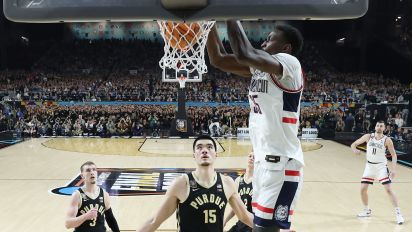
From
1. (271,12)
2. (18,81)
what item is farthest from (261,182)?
(18,81)

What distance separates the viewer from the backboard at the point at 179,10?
2018 mm

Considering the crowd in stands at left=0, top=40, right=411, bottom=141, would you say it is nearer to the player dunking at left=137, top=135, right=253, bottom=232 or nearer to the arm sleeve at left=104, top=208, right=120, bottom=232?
the arm sleeve at left=104, top=208, right=120, bottom=232

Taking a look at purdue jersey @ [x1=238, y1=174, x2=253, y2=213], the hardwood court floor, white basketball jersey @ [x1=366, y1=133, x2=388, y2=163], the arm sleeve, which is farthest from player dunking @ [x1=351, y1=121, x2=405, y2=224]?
the arm sleeve

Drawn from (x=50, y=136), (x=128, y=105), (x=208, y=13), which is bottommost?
(x=50, y=136)

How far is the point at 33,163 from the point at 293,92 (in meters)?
11.4

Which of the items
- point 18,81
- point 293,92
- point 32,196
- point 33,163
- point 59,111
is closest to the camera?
point 293,92

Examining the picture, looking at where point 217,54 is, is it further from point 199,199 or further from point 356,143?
point 356,143

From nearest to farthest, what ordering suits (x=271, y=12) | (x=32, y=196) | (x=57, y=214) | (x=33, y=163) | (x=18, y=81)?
(x=271, y=12) → (x=57, y=214) → (x=32, y=196) → (x=33, y=163) → (x=18, y=81)

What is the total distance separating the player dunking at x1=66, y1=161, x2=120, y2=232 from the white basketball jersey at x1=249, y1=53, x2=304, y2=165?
7.69 feet

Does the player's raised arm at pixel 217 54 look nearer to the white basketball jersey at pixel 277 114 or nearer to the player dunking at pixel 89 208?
the white basketball jersey at pixel 277 114

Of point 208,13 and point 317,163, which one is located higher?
point 208,13

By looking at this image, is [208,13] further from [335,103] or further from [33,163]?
[335,103]

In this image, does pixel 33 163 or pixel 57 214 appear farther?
pixel 33 163

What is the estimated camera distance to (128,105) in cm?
2225
